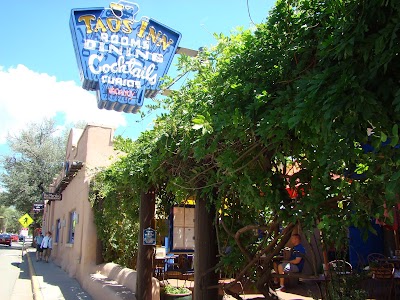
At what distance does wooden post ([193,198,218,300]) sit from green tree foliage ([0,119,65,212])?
3091cm

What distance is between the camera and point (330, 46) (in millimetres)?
2684

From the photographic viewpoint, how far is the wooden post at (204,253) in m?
5.05

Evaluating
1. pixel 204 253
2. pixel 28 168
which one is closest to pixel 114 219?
pixel 204 253

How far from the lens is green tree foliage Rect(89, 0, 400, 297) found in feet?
7.85

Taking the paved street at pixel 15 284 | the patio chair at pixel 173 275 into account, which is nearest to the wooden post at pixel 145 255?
the patio chair at pixel 173 275

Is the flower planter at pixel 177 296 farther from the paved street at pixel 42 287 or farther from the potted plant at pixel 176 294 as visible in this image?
the paved street at pixel 42 287

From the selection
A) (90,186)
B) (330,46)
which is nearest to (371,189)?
(330,46)

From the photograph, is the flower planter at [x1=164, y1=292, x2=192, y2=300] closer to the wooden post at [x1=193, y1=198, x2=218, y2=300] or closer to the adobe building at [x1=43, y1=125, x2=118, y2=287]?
the wooden post at [x1=193, y1=198, x2=218, y2=300]

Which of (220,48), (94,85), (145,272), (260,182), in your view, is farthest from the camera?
(94,85)

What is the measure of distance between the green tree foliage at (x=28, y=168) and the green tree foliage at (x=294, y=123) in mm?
30954

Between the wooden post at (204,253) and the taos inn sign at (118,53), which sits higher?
the taos inn sign at (118,53)

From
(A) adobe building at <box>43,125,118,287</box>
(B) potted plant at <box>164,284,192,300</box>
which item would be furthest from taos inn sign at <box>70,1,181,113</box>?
(B) potted plant at <box>164,284,192,300</box>

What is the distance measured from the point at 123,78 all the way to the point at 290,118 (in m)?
8.65

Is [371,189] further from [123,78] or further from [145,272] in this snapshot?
[123,78]
